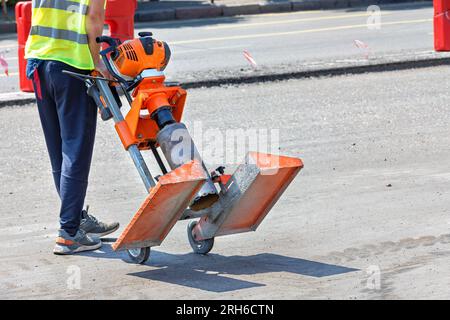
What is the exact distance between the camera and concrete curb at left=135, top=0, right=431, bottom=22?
20297 millimetres

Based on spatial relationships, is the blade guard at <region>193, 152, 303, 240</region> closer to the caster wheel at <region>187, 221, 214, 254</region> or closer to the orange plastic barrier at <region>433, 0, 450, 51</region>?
the caster wheel at <region>187, 221, 214, 254</region>

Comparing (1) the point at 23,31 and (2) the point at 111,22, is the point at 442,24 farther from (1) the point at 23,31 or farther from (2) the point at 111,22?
(1) the point at 23,31

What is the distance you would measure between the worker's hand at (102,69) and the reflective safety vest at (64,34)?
44mm

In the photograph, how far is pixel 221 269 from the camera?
6.15 m

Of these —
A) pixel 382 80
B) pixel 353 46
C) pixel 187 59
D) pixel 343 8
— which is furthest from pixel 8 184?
pixel 343 8

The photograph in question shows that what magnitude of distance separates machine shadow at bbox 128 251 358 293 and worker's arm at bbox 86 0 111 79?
1.09 meters

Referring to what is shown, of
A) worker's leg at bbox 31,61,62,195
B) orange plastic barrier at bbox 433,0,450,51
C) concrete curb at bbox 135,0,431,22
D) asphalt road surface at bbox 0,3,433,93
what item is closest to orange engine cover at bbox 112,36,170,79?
worker's leg at bbox 31,61,62,195

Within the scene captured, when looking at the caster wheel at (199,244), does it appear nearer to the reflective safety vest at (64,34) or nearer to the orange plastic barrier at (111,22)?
the reflective safety vest at (64,34)

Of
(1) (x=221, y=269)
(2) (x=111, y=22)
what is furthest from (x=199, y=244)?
(2) (x=111, y=22)

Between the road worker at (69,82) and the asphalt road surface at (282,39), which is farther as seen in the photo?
the asphalt road surface at (282,39)

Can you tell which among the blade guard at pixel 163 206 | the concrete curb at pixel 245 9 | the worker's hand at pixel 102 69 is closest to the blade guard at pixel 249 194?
the blade guard at pixel 163 206

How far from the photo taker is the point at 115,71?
6.23 meters

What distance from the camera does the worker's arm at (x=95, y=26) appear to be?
20.7 feet

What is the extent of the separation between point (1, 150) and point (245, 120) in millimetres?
2211
